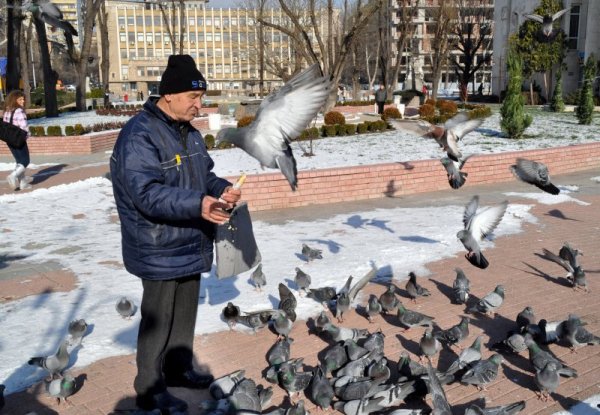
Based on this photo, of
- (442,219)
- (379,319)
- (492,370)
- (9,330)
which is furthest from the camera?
(442,219)

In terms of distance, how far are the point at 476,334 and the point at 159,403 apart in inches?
99.7

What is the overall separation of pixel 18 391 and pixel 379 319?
2.72 m

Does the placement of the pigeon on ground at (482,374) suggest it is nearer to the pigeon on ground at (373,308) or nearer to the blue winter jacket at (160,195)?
the pigeon on ground at (373,308)

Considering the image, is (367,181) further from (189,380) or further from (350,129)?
(350,129)

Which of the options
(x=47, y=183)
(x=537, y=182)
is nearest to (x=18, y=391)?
(x=537, y=182)

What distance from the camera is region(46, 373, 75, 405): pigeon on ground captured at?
3.42m

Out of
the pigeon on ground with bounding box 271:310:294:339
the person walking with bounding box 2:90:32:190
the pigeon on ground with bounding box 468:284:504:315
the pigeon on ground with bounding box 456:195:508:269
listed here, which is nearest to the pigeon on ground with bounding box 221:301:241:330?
the pigeon on ground with bounding box 271:310:294:339

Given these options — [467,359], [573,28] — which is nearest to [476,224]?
[467,359]

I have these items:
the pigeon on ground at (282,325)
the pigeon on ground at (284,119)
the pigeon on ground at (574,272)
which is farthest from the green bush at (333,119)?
the pigeon on ground at (284,119)

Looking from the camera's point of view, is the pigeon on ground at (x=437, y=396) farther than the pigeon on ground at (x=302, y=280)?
No

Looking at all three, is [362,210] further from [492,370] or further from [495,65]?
[495,65]

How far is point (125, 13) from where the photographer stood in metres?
99.5

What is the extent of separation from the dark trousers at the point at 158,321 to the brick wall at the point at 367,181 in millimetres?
5551

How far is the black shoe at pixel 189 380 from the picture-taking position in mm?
3531
